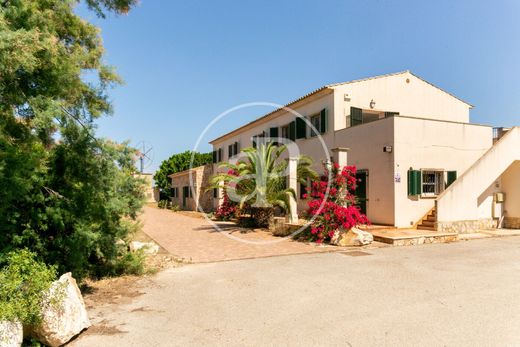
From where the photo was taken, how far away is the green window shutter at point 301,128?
19.9 m

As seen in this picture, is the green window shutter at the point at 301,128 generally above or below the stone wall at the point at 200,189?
above

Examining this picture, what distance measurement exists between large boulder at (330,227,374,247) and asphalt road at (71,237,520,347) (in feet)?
8.13

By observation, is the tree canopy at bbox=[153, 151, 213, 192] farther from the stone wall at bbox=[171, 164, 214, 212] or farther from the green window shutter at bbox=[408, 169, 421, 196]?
the green window shutter at bbox=[408, 169, 421, 196]

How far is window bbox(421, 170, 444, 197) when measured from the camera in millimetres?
15141

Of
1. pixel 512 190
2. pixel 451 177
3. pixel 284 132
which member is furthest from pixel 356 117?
pixel 512 190

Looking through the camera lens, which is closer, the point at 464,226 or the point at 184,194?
the point at 464,226

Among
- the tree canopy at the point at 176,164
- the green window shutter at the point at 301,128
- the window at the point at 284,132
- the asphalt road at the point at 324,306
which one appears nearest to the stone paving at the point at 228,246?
the asphalt road at the point at 324,306

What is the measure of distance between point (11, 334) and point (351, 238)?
9.30 metres

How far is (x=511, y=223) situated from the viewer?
53.5 ft

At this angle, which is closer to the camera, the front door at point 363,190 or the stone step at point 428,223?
the stone step at point 428,223

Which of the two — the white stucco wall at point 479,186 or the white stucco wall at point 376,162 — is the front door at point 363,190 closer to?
the white stucco wall at point 376,162

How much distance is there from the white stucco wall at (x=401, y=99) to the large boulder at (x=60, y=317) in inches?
581

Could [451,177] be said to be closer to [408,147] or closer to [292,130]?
A: [408,147]

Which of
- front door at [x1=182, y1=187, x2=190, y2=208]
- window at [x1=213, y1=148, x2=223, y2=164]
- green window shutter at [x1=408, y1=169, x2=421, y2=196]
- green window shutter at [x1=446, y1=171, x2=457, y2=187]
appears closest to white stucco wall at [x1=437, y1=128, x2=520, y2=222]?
green window shutter at [x1=446, y1=171, x2=457, y2=187]
